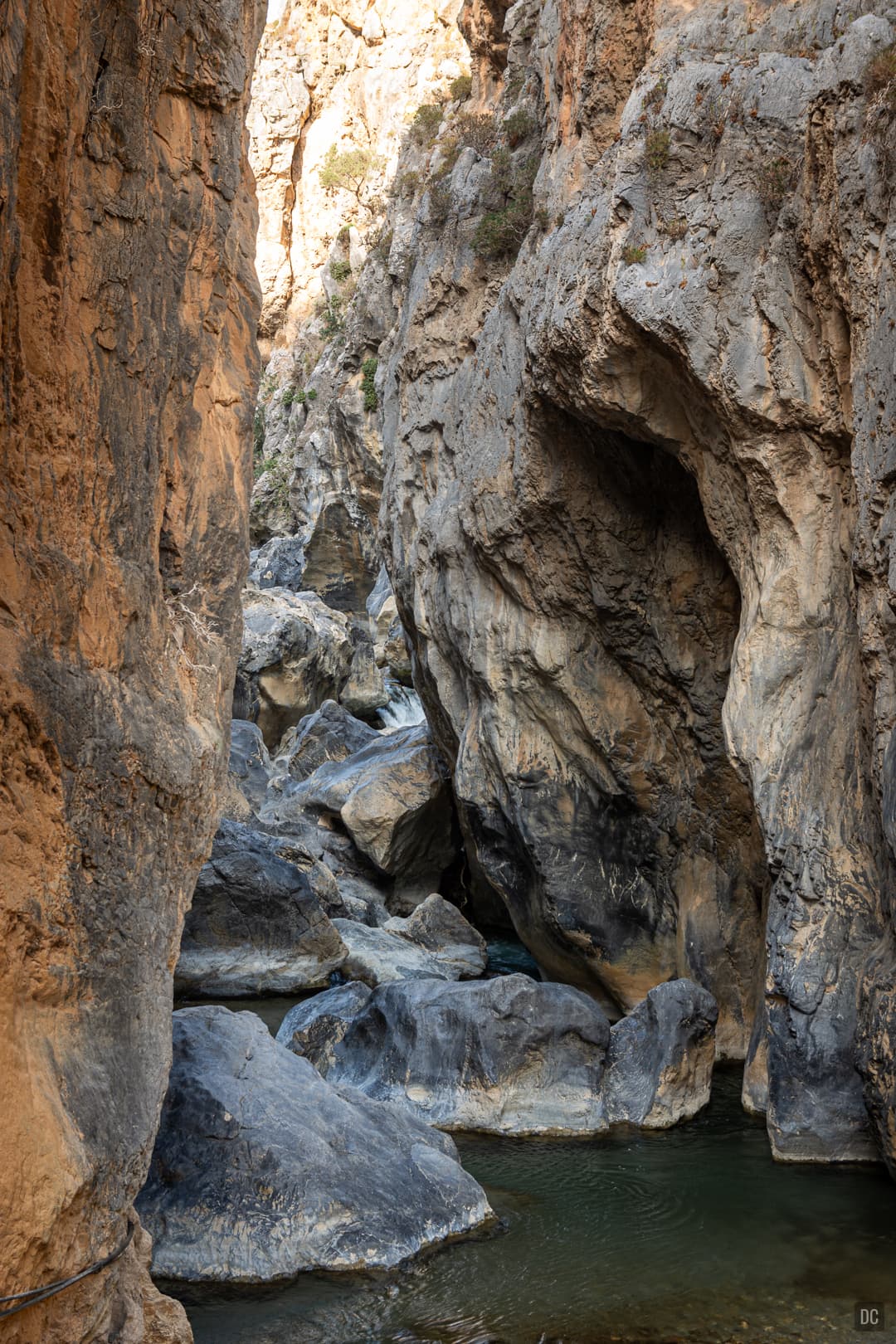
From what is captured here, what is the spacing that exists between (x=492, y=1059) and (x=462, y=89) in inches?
664

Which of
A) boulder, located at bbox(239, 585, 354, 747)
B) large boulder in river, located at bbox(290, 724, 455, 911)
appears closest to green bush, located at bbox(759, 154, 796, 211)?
large boulder in river, located at bbox(290, 724, 455, 911)

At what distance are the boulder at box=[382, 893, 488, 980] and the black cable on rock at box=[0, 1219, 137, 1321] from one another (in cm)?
1139

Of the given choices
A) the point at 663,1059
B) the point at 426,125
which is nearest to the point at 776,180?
the point at 663,1059

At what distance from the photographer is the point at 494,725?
588 inches

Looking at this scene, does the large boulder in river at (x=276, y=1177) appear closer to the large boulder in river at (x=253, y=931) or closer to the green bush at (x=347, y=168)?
the large boulder in river at (x=253, y=931)

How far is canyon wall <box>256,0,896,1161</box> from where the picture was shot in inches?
368

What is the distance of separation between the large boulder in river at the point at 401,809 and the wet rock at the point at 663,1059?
869 cm

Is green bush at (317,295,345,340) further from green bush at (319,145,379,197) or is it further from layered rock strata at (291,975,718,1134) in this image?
layered rock strata at (291,975,718,1134)

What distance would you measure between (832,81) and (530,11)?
915 cm

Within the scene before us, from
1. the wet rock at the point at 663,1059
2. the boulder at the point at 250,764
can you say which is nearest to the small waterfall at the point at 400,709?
the boulder at the point at 250,764

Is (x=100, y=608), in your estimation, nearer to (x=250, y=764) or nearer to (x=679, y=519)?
(x=679, y=519)

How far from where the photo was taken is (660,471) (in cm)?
1309

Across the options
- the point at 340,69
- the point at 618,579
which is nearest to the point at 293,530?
the point at 340,69

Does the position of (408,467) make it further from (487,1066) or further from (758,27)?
(487,1066)
